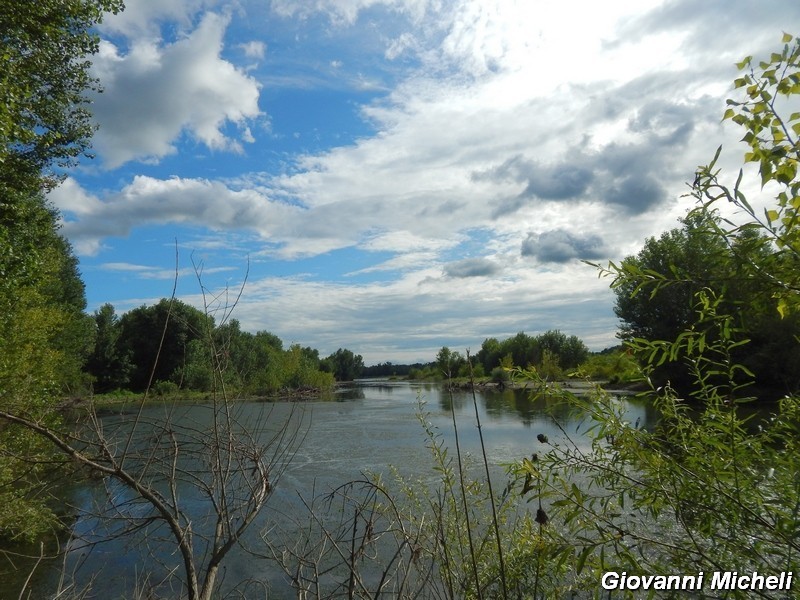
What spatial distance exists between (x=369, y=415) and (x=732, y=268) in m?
31.6

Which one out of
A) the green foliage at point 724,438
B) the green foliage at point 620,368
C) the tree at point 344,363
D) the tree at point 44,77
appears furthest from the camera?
the tree at point 344,363

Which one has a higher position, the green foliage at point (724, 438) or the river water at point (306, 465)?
the green foliage at point (724, 438)

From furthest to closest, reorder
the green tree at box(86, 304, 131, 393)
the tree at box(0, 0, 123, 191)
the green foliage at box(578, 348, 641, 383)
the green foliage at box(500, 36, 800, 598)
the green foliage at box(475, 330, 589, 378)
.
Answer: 1. the green foliage at box(475, 330, 589, 378)
2. the green tree at box(86, 304, 131, 393)
3. the tree at box(0, 0, 123, 191)
4. the green foliage at box(578, 348, 641, 383)
5. the green foliage at box(500, 36, 800, 598)

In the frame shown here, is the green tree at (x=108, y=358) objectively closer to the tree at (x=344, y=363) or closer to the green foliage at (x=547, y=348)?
the green foliage at (x=547, y=348)

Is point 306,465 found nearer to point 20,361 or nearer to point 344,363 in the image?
point 20,361

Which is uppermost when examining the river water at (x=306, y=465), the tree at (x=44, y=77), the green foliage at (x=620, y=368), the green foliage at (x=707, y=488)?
the tree at (x=44, y=77)

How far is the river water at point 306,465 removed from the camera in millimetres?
4859

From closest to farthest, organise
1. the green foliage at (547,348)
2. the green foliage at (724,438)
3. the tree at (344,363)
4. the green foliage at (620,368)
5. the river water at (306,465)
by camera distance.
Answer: the green foliage at (724,438) → the green foliage at (620,368) → the river water at (306,465) → the green foliage at (547,348) → the tree at (344,363)

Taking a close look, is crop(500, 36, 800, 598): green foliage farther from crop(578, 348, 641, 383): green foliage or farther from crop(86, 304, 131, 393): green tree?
crop(86, 304, 131, 393): green tree

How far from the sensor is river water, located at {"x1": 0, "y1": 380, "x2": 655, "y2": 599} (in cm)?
486

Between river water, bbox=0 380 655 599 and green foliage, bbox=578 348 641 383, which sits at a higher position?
green foliage, bbox=578 348 641 383

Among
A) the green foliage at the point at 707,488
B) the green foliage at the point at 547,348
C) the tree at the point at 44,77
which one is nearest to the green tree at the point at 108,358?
the tree at the point at 44,77

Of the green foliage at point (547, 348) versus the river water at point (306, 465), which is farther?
the green foliage at point (547, 348)

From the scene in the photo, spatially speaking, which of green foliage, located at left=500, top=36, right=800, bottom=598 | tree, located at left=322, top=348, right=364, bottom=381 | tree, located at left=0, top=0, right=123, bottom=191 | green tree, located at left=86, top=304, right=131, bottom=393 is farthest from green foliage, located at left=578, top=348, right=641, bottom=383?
tree, located at left=322, top=348, right=364, bottom=381
